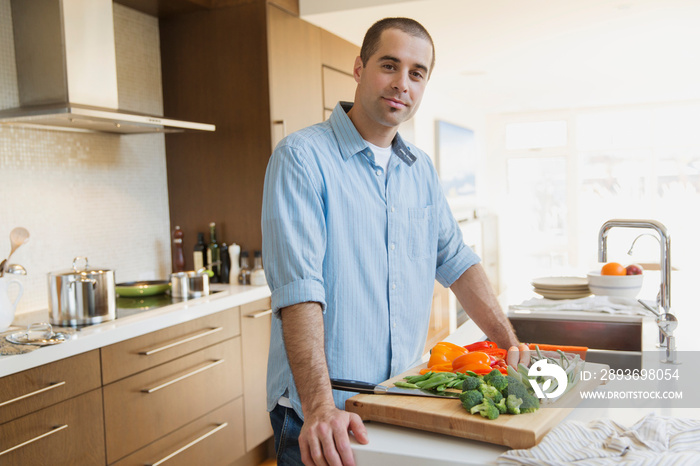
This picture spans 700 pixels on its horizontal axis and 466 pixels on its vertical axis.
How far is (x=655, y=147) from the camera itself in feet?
25.4

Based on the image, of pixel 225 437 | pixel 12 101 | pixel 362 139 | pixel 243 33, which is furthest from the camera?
pixel 243 33

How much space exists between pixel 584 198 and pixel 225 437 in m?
6.53

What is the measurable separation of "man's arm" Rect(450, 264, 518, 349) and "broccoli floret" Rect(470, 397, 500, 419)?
21.1 inches

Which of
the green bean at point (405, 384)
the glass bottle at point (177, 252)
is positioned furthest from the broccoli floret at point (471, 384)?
the glass bottle at point (177, 252)

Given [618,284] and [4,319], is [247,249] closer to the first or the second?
[4,319]

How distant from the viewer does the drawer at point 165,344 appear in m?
2.20

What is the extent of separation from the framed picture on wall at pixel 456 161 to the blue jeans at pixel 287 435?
4670mm

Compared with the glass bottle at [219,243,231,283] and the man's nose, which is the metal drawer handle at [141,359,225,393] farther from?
the man's nose

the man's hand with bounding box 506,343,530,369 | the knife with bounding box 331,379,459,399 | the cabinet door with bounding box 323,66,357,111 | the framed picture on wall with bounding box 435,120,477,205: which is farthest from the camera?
the framed picture on wall with bounding box 435,120,477,205

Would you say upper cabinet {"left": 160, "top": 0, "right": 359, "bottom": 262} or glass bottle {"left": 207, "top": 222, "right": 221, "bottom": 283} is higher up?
upper cabinet {"left": 160, "top": 0, "right": 359, "bottom": 262}

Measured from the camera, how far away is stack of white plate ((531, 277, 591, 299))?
2332 millimetres

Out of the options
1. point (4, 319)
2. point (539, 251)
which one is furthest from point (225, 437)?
point (539, 251)

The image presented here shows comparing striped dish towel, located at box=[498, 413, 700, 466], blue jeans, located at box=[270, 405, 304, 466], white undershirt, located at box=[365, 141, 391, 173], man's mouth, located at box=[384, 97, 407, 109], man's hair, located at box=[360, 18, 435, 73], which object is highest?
man's hair, located at box=[360, 18, 435, 73]

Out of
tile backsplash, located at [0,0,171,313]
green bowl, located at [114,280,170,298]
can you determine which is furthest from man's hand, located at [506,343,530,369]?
tile backsplash, located at [0,0,171,313]
